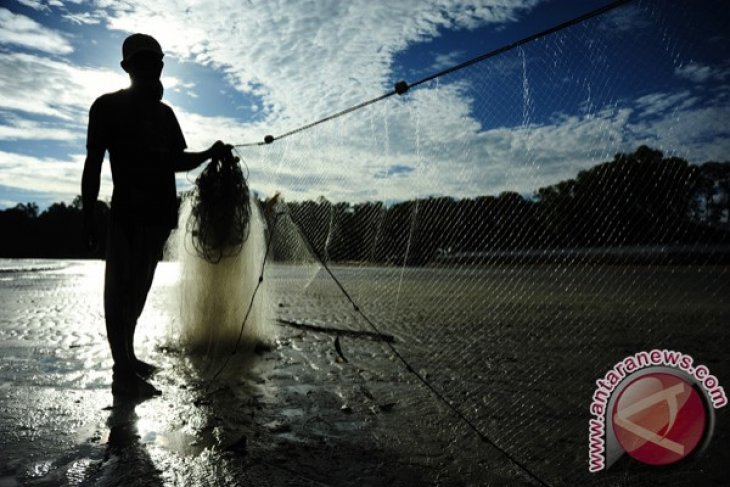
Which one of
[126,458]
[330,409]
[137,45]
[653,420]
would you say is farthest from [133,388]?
[653,420]

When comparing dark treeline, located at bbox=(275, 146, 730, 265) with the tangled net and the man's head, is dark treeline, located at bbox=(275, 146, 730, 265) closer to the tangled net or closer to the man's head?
the tangled net

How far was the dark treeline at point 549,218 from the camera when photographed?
14.6 feet

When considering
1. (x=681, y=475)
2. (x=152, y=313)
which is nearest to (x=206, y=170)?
(x=681, y=475)

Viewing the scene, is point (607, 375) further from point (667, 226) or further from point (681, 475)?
point (667, 226)

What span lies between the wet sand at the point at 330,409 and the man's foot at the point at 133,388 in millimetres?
76

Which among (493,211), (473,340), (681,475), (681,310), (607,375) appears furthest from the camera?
(681,310)

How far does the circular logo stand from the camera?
2.23 meters

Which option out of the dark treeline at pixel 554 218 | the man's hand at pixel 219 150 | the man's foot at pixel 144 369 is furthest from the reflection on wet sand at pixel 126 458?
the dark treeline at pixel 554 218

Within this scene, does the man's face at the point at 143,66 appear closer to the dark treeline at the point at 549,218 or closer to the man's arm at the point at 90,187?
the man's arm at the point at 90,187

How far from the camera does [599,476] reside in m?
2.10

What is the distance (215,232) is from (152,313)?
13.8 ft

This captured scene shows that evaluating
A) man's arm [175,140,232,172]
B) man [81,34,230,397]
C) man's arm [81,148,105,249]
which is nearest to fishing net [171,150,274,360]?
man's arm [175,140,232,172]

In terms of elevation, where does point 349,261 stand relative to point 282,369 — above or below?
above

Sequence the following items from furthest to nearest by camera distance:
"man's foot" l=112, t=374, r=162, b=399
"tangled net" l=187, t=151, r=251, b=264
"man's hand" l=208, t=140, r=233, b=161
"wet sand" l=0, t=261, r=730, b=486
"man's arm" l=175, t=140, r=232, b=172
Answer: "tangled net" l=187, t=151, r=251, b=264 → "man's hand" l=208, t=140, r=233, b=161 → "man's arm" l=175, t=140, r=232, b=172 → "man's foot" l=112, t=374, r=162, b=399 → "wet sand" l=0, t=261, r=730, b=486
